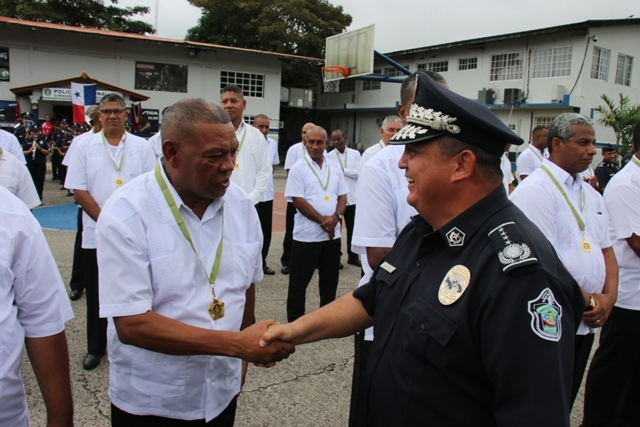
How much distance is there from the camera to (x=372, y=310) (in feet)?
7.11

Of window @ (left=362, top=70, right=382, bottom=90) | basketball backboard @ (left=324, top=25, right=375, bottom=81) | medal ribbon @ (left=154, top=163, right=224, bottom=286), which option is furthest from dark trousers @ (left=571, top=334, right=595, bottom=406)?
window @ (left=362, top=70, right=382, bottom=90)

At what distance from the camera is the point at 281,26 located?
30234 mm

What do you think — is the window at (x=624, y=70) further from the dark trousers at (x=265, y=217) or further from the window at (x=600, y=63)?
the dark trousers at (x=265, y=217)

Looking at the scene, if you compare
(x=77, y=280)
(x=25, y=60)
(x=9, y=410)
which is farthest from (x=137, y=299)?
(x=25, y=60)

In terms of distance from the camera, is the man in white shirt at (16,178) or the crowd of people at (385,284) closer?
the crowd of people at (385,284)

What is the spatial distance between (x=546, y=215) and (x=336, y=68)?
1600 centimetres

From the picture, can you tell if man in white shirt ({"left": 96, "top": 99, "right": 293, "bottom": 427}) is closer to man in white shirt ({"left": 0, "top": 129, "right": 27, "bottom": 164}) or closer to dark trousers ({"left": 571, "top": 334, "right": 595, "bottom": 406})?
dark trousers ({"left": 571, "top": 334, "right": 595, "bottom": 406})

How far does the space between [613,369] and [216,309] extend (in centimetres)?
283

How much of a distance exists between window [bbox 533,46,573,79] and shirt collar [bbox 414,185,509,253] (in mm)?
23143

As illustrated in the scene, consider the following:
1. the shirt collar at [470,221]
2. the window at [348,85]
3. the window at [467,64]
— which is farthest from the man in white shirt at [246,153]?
the window at [348,85]

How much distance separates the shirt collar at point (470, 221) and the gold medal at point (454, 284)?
0.09 metres

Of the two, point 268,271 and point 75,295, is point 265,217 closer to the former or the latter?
point 268,271

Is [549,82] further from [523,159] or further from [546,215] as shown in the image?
[546,215]

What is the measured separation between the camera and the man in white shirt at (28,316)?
5.49 ft
